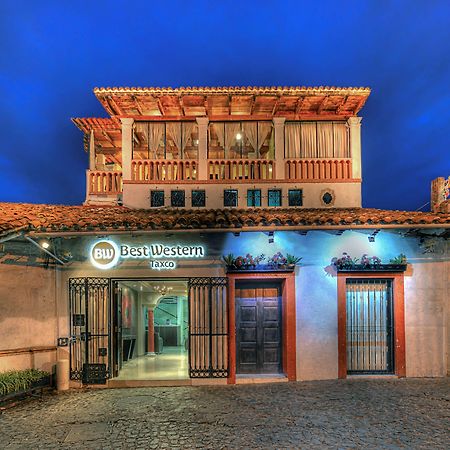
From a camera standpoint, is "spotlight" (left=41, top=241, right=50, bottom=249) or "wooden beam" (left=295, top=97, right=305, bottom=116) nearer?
"spotlight" (left=41, top=241, right=50, bottom=249)

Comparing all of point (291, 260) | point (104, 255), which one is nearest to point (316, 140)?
point (291, 260)

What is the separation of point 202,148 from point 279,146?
2860mm

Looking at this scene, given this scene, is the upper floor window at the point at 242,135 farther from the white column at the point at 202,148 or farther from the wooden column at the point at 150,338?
the wooden column at the point at 150,338

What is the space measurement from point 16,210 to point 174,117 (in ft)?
21.6

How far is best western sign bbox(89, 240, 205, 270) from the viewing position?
9422 mm

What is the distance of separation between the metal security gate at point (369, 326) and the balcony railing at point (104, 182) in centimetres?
943

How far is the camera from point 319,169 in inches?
542

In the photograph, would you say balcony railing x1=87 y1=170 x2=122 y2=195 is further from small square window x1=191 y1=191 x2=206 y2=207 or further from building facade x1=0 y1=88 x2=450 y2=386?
building facade x1=0 y1=88 x2=450 y2=386

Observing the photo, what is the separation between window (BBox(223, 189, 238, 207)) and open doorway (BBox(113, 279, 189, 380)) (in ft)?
11.1

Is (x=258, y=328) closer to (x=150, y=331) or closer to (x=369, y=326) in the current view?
(x=369, y=326)

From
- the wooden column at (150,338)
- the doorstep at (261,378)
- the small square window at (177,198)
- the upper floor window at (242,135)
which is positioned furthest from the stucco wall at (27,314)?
the upper floor window at (242,135)

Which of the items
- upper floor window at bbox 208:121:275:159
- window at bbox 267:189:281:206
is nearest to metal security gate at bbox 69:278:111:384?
window at bbox 267:189:281:206

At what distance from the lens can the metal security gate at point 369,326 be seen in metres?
9.95

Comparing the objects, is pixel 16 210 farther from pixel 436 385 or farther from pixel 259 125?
pixel 436 385
